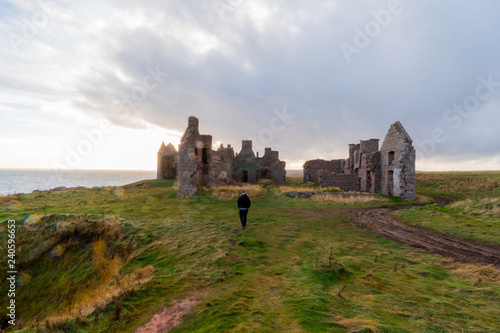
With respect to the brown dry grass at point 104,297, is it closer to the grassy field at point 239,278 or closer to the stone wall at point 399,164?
the grassy field at point 239,278

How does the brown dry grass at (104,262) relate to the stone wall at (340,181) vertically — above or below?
below

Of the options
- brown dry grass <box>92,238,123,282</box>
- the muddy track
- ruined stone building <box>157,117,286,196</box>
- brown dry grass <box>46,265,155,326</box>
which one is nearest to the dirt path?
brown dry grass <box>46,265,155,326</box>

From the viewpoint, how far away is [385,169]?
25.6m

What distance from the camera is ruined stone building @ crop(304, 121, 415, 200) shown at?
883 inches

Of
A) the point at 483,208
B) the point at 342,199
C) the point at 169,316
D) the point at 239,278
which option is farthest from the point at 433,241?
the point at 342,199

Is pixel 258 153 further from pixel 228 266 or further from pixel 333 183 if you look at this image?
pixel 228 266

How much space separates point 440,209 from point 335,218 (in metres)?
7.59

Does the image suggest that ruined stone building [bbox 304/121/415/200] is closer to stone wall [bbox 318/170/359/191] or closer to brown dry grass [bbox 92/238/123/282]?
stone wall [bbox 318/170/359/191]

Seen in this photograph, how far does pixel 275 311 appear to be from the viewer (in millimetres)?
3947

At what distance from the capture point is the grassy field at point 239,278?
3820 mm

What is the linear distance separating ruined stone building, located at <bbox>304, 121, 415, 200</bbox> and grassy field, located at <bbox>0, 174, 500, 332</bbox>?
39.3 ft

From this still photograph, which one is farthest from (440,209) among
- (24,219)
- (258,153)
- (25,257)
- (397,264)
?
(258,153)

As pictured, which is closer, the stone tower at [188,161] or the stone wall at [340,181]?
the stone tower at [188,161]

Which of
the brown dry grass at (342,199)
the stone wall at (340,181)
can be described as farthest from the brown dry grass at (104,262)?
the stone wall at (340,181)
